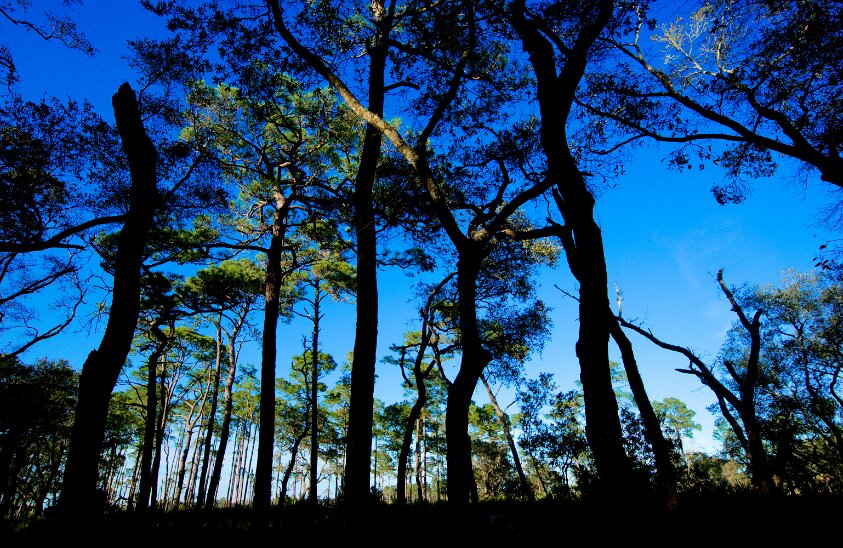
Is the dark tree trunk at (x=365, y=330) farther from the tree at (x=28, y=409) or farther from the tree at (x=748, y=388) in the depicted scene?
the tree at (x=28, y=409)

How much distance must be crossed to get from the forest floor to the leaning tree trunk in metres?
0.46

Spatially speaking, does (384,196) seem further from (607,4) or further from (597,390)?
(597,390)

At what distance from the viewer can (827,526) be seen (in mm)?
3822

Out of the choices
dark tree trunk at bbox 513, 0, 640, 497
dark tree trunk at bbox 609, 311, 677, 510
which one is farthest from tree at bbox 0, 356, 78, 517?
dark tree trunk at bbox 609, 311, 677, 510

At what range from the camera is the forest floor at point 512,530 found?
3604 mm

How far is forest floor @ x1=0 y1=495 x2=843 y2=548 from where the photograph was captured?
3604 mm

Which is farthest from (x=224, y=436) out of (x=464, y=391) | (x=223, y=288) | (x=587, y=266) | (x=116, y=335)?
(x=587, y=266)

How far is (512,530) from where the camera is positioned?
4340 millimetres

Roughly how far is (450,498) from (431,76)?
905 centimetres

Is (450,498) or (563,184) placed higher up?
(563,184)

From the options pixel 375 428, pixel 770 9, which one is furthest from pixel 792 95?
pixel 375 428

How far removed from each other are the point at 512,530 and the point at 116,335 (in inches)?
236

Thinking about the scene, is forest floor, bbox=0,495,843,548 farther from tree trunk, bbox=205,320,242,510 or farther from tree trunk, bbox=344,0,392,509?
tree trunk, bbox=205,320,242,510

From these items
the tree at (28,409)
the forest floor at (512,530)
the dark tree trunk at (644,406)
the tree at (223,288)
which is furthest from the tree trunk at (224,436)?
the dark tree trunk at (644,406)
